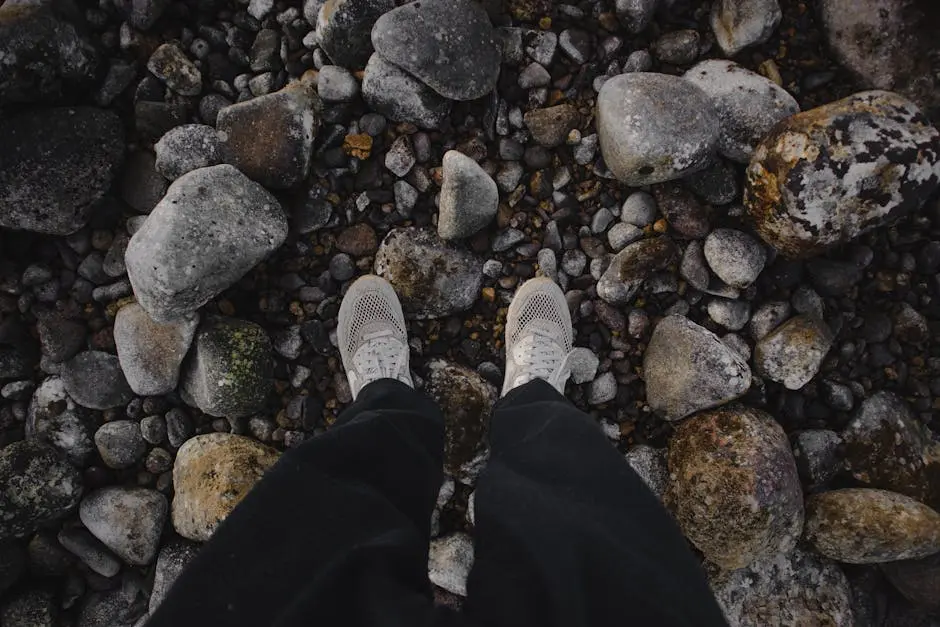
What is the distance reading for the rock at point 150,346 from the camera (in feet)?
6.90

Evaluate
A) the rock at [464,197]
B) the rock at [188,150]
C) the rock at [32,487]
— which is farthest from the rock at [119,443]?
the rock at [464,197]

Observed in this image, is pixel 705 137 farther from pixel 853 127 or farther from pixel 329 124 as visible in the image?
pixel 329 124

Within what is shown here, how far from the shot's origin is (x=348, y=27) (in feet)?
6.77

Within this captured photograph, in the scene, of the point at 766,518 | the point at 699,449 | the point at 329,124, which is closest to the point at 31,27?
the point at 329,124

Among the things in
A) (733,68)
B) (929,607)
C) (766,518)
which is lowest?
(929,607)

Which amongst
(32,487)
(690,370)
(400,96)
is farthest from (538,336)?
(32,487)

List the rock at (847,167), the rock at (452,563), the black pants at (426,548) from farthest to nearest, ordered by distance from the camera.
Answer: the rock at (452,563) < the rock at (847,167) < the black pants at (426,548)

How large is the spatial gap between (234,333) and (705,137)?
5.85ft

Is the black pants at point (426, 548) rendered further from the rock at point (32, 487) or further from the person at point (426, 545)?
the rock at point (32, 487)

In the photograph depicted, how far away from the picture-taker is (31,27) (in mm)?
1921

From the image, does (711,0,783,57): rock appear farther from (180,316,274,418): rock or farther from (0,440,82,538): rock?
(0,440,82,538): rock

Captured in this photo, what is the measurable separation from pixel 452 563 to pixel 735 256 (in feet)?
4.89

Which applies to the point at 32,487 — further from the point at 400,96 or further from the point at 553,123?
the point at 553,123

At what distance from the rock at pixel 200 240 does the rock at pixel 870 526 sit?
2168 millimetres
